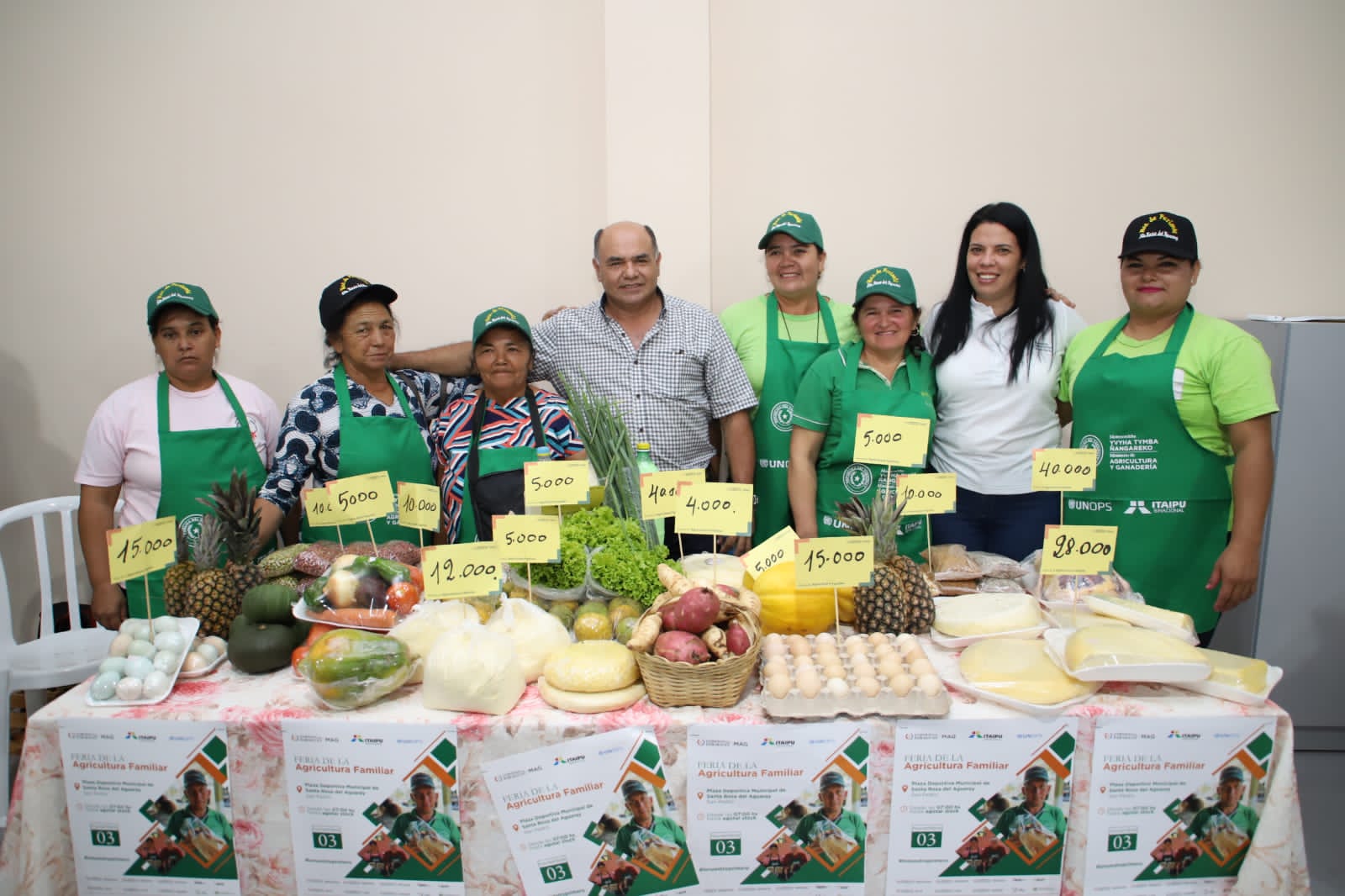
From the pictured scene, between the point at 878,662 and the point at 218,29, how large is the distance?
3.95 m

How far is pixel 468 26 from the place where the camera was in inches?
142

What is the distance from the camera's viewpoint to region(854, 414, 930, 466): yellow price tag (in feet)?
6.60

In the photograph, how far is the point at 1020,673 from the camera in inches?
60.9

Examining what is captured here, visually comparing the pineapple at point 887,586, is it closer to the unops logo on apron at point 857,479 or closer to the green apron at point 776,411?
the unops logo on apron at point 857,479

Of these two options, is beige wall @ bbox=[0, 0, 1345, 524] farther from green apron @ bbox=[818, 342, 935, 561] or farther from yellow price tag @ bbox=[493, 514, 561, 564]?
yellow price tag @ bbox=[493, 514, 561, 564]

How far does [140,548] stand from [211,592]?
0.19 m

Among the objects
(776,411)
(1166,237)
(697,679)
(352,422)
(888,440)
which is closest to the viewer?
(697,679)

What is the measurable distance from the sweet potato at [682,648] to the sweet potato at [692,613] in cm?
2

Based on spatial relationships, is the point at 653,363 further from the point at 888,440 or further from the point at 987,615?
the point at 987,615

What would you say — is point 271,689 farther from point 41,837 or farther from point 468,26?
point 468,26

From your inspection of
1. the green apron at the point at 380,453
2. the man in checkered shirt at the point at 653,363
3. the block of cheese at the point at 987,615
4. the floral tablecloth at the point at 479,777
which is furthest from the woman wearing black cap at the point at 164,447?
the block of cheese at the point at 987,615

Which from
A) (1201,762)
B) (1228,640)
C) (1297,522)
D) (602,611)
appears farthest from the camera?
(1228,640)

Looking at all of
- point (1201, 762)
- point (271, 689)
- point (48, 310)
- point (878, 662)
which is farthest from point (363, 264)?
point (1201, 762)

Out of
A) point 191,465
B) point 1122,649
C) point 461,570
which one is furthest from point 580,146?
point 1122,649
